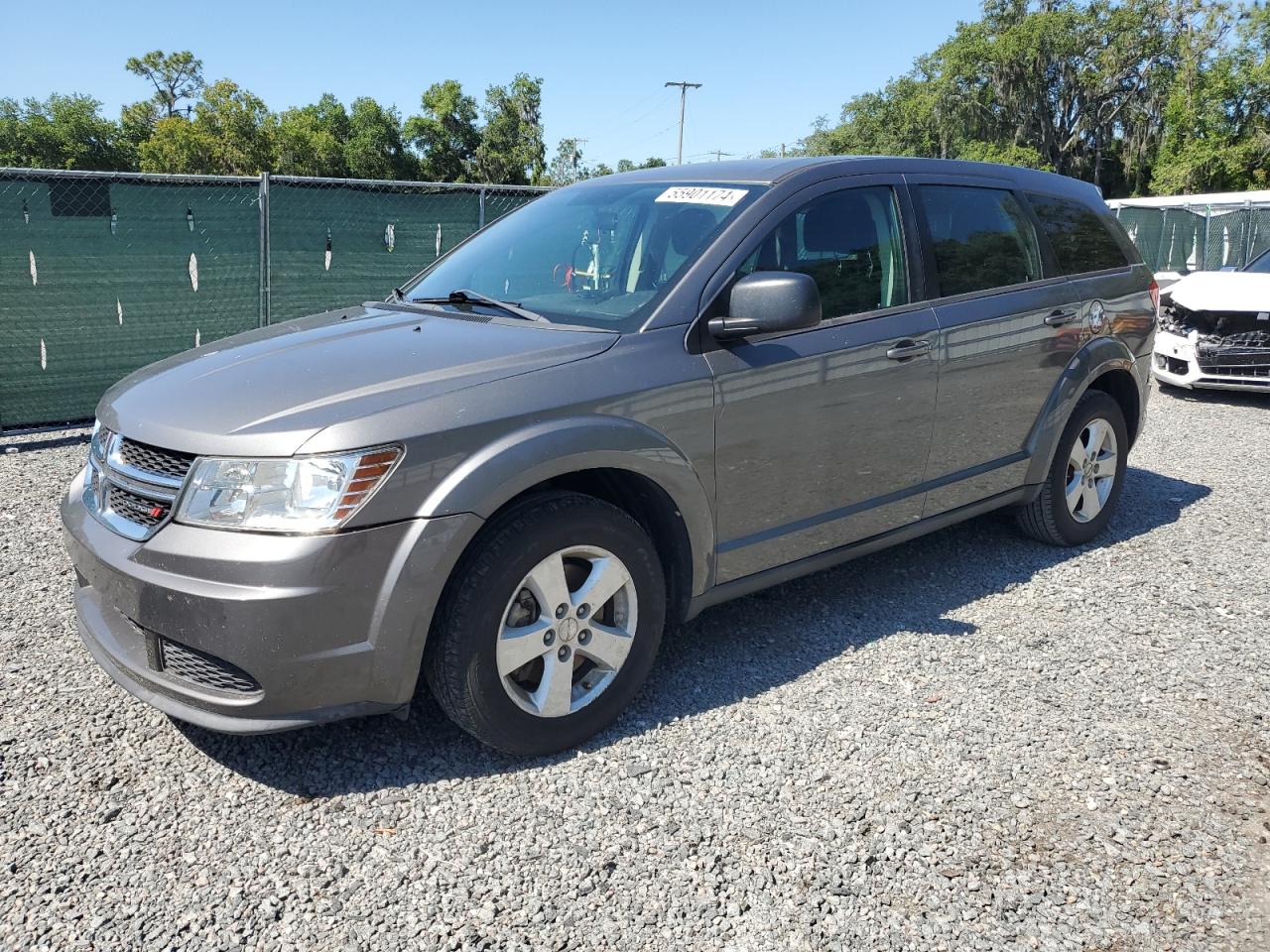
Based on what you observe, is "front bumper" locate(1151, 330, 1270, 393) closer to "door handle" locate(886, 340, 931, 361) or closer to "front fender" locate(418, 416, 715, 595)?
"door handle" locate(886, 340, 931, 361)

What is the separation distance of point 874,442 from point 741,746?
4.28 feet

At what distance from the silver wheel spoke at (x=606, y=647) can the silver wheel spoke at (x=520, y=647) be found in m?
0.15

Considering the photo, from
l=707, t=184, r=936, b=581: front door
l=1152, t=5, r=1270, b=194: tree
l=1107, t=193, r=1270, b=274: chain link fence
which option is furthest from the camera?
l=1152, t=5, r=1270, b=194: tree

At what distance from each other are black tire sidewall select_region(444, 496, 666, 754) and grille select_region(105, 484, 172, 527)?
33.2 inches

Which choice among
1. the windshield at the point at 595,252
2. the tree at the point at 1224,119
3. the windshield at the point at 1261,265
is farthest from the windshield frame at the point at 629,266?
the tree at the point at 1224,119

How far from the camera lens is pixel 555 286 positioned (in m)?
3.68

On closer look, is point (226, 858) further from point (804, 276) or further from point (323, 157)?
point (323, 157)

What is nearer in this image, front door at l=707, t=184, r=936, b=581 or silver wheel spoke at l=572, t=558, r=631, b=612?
silver wheel spoke at l=572, t=558, r=631, b=612

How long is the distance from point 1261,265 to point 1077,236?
644 cm

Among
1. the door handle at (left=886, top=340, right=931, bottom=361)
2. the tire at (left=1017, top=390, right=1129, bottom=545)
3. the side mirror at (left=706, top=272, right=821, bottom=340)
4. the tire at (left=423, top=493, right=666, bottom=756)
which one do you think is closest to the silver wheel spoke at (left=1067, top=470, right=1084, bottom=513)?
the tire at (left=1017, top=390, right=1129, bottom=545)

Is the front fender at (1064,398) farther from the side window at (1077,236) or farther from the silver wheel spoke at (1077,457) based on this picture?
the side window at (1077,236)

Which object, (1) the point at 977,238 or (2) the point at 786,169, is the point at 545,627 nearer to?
(2) the point at 786,169

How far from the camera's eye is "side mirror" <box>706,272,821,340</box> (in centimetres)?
319

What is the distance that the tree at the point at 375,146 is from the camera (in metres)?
62.6
